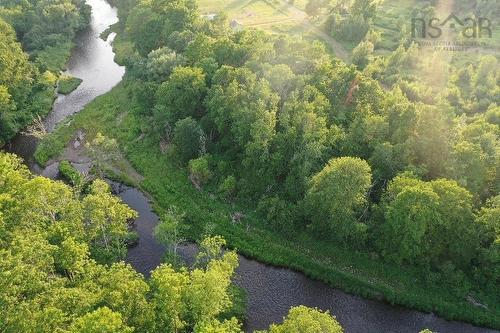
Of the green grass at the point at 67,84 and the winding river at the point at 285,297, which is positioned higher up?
the green grass at the point at 67,84

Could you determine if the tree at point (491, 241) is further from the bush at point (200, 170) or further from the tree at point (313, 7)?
the tree at point (313, 7)

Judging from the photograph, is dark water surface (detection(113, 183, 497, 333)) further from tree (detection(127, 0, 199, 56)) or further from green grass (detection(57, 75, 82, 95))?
tree (detection(127, 0, 199, 56))

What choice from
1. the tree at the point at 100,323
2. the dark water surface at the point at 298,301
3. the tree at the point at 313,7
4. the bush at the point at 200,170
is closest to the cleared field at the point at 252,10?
the tree at the point at 313,7

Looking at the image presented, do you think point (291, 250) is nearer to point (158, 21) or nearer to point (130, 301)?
point (130, 301)

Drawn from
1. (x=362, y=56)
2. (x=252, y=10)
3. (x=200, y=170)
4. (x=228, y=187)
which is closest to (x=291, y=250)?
(x=228, y=187)

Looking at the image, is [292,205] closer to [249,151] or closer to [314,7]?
[249,151]

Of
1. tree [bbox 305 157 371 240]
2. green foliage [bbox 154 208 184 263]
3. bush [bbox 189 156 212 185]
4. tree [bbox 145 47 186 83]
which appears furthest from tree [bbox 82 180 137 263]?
tree [bbox 145 47 186 83]
